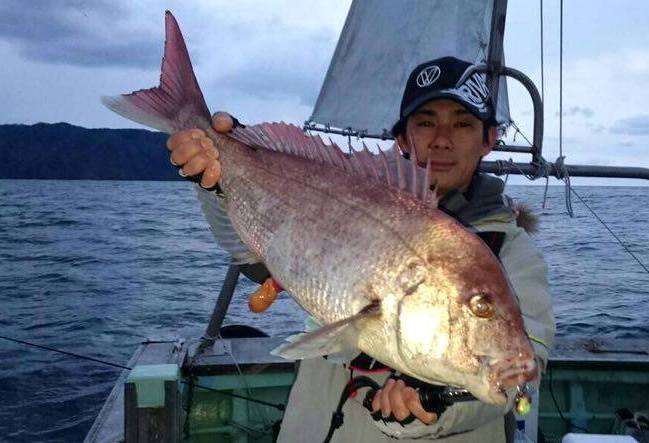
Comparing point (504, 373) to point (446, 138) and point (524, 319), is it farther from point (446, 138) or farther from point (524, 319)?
point (446, 138)

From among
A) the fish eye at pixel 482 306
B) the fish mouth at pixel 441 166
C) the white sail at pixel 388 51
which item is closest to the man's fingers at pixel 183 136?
the fish mouth at pixel 441 166

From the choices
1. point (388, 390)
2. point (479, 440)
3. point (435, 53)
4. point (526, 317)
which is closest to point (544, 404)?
point (479, 440)

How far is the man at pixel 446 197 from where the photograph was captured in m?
2.59

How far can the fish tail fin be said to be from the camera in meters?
2.70

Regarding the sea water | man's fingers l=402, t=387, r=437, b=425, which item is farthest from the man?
the sea water

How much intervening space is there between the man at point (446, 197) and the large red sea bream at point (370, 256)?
30 cm

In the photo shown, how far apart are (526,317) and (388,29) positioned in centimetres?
749

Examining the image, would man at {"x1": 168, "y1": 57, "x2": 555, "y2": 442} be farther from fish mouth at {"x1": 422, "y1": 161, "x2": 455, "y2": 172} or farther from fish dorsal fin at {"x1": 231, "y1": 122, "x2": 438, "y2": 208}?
fish dorsal fin at {"x1": 231, "y1": 122, "x2": 438, "y2": 208}

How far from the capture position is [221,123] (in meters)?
2.70

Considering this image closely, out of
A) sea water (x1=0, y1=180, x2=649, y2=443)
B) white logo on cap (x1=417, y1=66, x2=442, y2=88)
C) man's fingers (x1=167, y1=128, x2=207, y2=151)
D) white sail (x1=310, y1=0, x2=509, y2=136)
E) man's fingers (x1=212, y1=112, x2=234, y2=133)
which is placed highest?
white sail (x1=310, y1=0, x2=509, y2=136)

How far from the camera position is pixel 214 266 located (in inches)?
789

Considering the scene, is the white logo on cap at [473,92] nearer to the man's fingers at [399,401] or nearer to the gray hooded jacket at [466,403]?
the gray hooded jacket at [466,403]

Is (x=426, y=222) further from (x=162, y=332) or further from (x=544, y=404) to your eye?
(x=162, y=332)

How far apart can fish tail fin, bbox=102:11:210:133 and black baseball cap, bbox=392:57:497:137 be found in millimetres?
943
